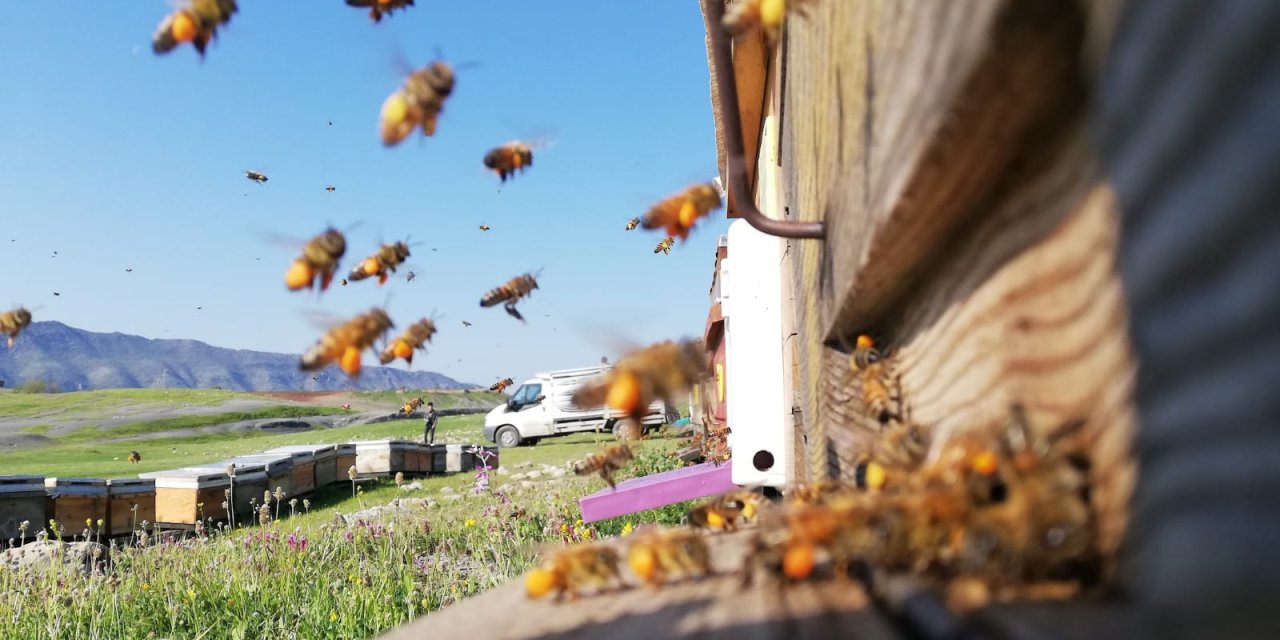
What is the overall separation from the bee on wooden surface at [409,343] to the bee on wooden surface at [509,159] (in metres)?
0.98

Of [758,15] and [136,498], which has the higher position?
[758,15]

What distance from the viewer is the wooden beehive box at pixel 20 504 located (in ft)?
41.7

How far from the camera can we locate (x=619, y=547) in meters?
1.46

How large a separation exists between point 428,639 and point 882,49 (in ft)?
3.24

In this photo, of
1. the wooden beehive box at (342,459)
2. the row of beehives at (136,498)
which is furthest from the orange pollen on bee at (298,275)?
the wooden beehive box at (342,459)

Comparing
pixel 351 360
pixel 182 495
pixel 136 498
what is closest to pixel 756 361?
pixel 351 360

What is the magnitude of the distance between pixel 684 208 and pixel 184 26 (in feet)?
8.20

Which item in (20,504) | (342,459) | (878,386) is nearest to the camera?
(878,386)

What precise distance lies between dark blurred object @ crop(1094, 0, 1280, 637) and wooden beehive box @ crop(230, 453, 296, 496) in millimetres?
17047

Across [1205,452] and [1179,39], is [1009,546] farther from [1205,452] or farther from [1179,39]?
[1179,39]

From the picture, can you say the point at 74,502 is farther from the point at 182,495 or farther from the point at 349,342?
the point at 349,342

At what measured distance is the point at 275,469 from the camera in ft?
54.1

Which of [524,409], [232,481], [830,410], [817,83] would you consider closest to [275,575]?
[232,481]

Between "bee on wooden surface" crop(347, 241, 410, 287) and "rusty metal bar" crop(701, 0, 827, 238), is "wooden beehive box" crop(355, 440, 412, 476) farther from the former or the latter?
"rusty metal bar" crop(701, 0, 827, 238)
